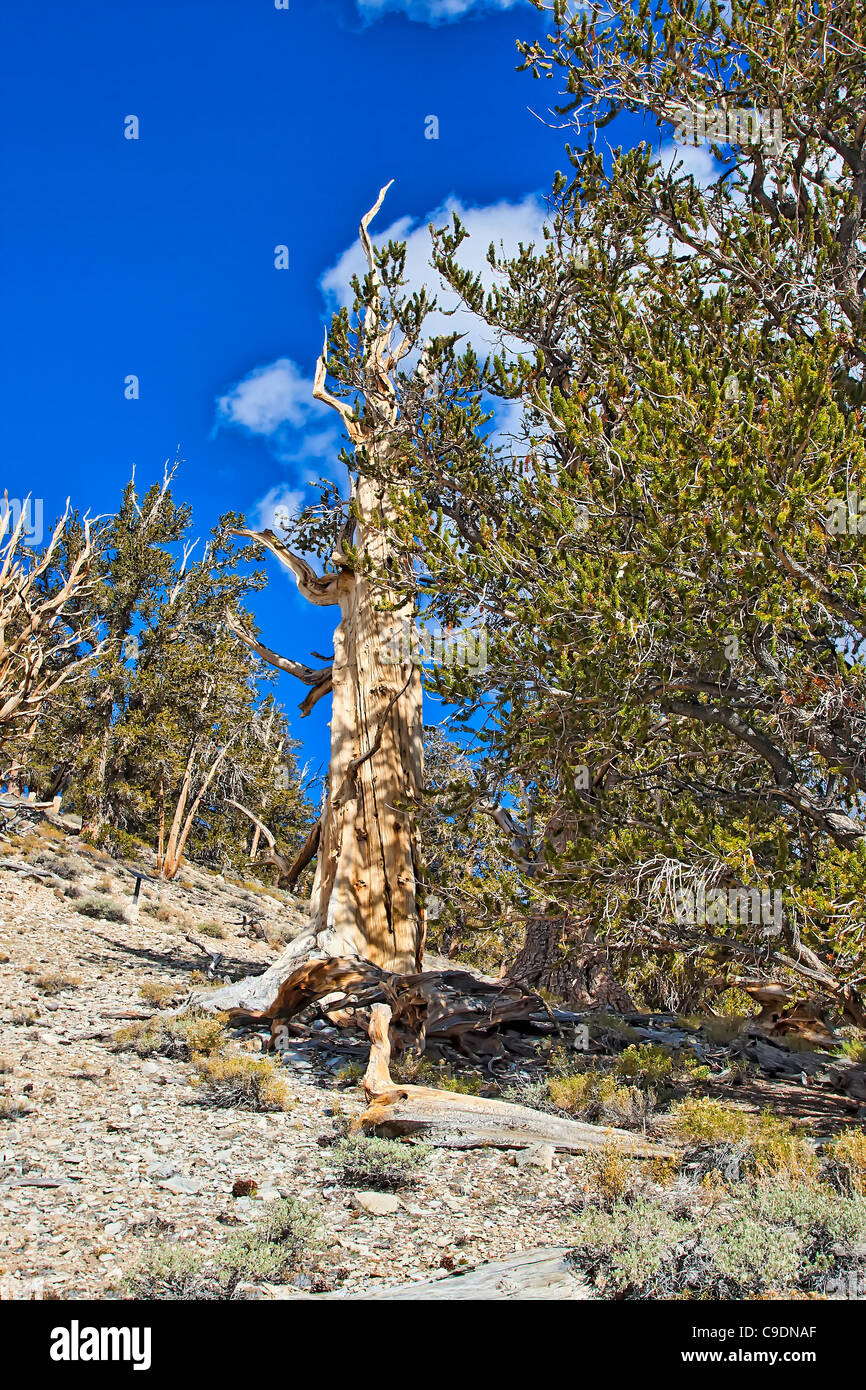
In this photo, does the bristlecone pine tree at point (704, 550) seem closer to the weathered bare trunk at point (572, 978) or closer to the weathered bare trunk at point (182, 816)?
the weathered bare trunk at point (572, 978)

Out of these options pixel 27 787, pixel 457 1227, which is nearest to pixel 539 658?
pixel 457 1227

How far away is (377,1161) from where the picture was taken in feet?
13.8

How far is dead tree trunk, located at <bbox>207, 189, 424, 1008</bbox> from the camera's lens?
785 centimetres

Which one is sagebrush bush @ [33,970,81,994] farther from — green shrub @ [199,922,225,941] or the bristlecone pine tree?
green shrub @ [199,922,225,941]

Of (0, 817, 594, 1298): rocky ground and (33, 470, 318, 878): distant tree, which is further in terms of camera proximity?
(33, 470, 318, 878): distant tree

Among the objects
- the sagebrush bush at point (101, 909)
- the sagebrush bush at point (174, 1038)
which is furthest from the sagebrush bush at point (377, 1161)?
the sagebrush bush at point (101, 909)

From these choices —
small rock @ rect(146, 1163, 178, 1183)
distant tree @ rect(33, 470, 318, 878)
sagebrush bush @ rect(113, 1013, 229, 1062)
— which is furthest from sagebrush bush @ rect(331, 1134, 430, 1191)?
distant tree @ rect(33, 470, 318, 878)

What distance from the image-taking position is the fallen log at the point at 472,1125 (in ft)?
14.6

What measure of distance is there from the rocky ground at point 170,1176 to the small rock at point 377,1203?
15mm

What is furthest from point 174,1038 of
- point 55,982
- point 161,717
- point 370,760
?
point 161,717

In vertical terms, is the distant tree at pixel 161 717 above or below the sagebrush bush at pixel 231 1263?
above

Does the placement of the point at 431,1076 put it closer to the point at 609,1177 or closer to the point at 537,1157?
the point at 537,1157

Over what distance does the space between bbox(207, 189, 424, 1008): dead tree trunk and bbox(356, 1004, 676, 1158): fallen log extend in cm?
276

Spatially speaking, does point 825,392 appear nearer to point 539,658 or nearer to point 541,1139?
point 539,658
